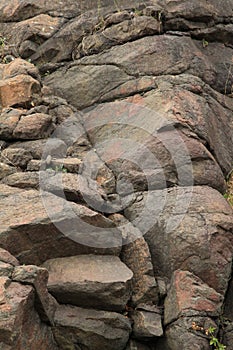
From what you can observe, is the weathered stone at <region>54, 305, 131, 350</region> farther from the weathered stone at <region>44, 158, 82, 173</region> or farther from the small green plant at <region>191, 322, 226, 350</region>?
the weathered stone at <region>44, 158, 82, 173</region>

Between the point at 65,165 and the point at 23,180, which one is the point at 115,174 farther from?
the point at 23,180

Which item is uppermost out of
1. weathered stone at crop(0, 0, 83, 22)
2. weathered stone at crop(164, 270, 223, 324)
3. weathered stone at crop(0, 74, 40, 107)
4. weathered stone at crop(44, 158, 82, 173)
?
weathered stone at crop(0, 0, 83, 22)

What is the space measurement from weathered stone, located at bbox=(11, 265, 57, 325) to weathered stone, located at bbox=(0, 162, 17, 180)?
2.11 meters

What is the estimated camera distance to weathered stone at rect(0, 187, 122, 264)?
23.1 feet

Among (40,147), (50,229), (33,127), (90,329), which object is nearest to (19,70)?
(33,127)

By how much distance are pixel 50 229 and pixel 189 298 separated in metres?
2.03

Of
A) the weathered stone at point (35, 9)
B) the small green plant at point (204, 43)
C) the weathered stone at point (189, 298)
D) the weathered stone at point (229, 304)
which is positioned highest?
the weathered stone at point (35, 9)

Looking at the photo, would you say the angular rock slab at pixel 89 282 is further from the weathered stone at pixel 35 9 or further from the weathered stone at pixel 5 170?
the weathered stone at pixel 35 9

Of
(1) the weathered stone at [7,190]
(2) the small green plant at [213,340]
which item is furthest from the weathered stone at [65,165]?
(2) the small green plant at [213,340]

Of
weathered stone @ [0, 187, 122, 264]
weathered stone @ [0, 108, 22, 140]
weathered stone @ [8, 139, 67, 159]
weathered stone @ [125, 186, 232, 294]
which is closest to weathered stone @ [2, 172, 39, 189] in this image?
weathered stone @ [0, 187, 122, 264]

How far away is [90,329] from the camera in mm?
6754

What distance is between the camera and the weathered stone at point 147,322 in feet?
22.9

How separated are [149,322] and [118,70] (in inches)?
212

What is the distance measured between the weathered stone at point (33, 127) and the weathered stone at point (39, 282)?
10.6ft
